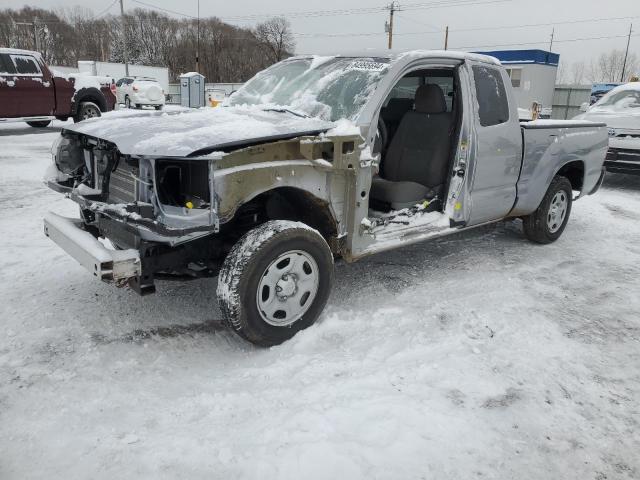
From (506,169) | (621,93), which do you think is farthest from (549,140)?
(621,93)

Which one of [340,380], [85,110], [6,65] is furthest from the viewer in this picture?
[85,110]

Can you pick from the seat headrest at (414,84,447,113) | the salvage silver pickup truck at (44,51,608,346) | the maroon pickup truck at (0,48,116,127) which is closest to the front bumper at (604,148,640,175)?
the salvage silver pickup truck at (44,51,608,346)

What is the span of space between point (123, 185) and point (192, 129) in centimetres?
62

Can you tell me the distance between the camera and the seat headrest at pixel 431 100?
4781mm

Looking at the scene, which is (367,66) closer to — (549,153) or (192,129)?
(192,129)

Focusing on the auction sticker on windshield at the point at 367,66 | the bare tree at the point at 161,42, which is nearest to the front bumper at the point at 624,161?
the auction sticker on windshield at the point at 367,66

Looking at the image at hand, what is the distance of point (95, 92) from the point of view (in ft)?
49.1

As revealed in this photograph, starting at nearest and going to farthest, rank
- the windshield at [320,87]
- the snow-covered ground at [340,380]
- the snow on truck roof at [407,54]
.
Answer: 1. the snow-covered ground at [340,380]
2. the windshield at [320,87]
3. the snow on truck roof at [407,54]

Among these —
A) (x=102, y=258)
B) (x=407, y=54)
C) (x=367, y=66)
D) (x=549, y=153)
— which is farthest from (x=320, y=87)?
(x=549, y=153)

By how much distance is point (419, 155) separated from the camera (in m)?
4.87

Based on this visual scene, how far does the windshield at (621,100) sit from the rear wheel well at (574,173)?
492cm

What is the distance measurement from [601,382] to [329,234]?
1.95 m

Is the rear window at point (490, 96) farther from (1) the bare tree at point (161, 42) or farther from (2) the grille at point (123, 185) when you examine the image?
(1) the bare tree at point (161, 42)

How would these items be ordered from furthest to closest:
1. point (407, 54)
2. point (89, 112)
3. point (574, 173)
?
point (89, 112) < point (574, 173) < point (407, 54)
